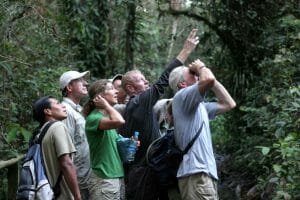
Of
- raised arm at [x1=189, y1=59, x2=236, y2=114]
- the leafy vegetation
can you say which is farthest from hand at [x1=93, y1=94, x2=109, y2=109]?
the leafy vegetation

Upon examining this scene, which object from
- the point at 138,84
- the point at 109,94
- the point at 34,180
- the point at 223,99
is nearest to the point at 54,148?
the point at 34,180

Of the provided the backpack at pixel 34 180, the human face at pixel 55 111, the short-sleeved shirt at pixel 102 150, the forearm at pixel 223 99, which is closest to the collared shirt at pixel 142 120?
the short-sleeved shirt at pixel 102 150

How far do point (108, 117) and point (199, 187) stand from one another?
42.7 inches

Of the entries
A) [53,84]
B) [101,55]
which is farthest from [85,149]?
[101,55]

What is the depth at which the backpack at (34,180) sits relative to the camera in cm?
395

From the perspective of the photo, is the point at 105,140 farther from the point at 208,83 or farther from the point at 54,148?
the point at 208,83

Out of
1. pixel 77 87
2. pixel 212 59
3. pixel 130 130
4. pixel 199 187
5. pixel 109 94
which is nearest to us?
pixel 199 187

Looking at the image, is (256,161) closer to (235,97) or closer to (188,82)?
(235,97)

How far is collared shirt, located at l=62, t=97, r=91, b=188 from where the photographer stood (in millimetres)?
5121

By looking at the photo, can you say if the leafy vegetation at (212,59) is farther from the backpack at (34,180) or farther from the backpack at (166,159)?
the backpack at (166,159)

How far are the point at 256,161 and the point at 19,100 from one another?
3877mm

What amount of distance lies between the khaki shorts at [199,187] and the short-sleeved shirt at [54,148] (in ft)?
3.31

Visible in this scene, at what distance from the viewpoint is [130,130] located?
5.14 metres

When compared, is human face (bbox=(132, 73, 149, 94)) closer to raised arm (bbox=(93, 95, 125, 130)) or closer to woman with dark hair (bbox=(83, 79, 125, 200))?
woman with dark hair (bbox=(83, 79, 125, 200))
